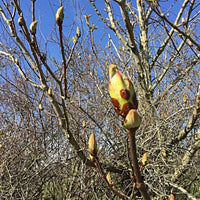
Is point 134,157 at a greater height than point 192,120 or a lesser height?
lesser

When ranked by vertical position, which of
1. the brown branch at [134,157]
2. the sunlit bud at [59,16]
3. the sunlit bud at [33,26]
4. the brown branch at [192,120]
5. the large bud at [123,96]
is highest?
the sunlit bud at [33,26]

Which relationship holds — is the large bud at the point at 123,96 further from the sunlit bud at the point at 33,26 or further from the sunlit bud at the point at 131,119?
the sunlit bud at the point at 33,26

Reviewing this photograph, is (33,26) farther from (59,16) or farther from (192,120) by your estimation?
(192,120)

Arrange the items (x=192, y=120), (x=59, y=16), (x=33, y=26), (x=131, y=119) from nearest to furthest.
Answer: (x=131, y=119) → (x=59, y=16) → (x=33, y=26) → (x=192, y=120)

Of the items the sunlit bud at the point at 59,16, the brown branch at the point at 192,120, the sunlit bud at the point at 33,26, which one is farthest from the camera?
the brown branch at the point at 192,120

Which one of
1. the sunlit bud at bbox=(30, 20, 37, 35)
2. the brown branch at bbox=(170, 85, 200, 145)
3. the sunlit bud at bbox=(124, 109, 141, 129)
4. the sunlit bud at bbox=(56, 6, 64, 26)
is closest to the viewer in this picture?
the sunlit bud at bbox=(124, 109, 141, 129)

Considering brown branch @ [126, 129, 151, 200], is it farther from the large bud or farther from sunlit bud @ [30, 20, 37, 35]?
sunlit bud @ [30, 20, 37, 35]

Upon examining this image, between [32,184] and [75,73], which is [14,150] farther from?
[75,73]

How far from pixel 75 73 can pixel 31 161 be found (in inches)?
57.4

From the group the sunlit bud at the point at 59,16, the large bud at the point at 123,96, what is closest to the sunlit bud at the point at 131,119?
the large bud at the point at 123,96

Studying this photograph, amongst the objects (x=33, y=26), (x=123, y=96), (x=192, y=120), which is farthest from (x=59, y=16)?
(x=192, y=120)

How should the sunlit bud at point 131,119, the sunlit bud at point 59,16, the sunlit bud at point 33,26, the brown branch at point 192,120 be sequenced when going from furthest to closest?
the brown branch at point 192,120
the sunlit bud at point 33,26
the sunlit bud at point 59,16
the sunlit bud at point 131,119

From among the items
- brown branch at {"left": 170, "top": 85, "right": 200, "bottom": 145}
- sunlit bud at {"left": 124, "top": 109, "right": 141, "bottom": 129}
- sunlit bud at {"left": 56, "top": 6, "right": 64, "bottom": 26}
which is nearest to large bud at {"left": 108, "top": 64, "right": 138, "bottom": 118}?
sunlit bud at {"left": 124, "top": 109, "right": 141, "bottom": 129}

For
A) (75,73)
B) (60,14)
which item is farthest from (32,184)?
(60,14)
